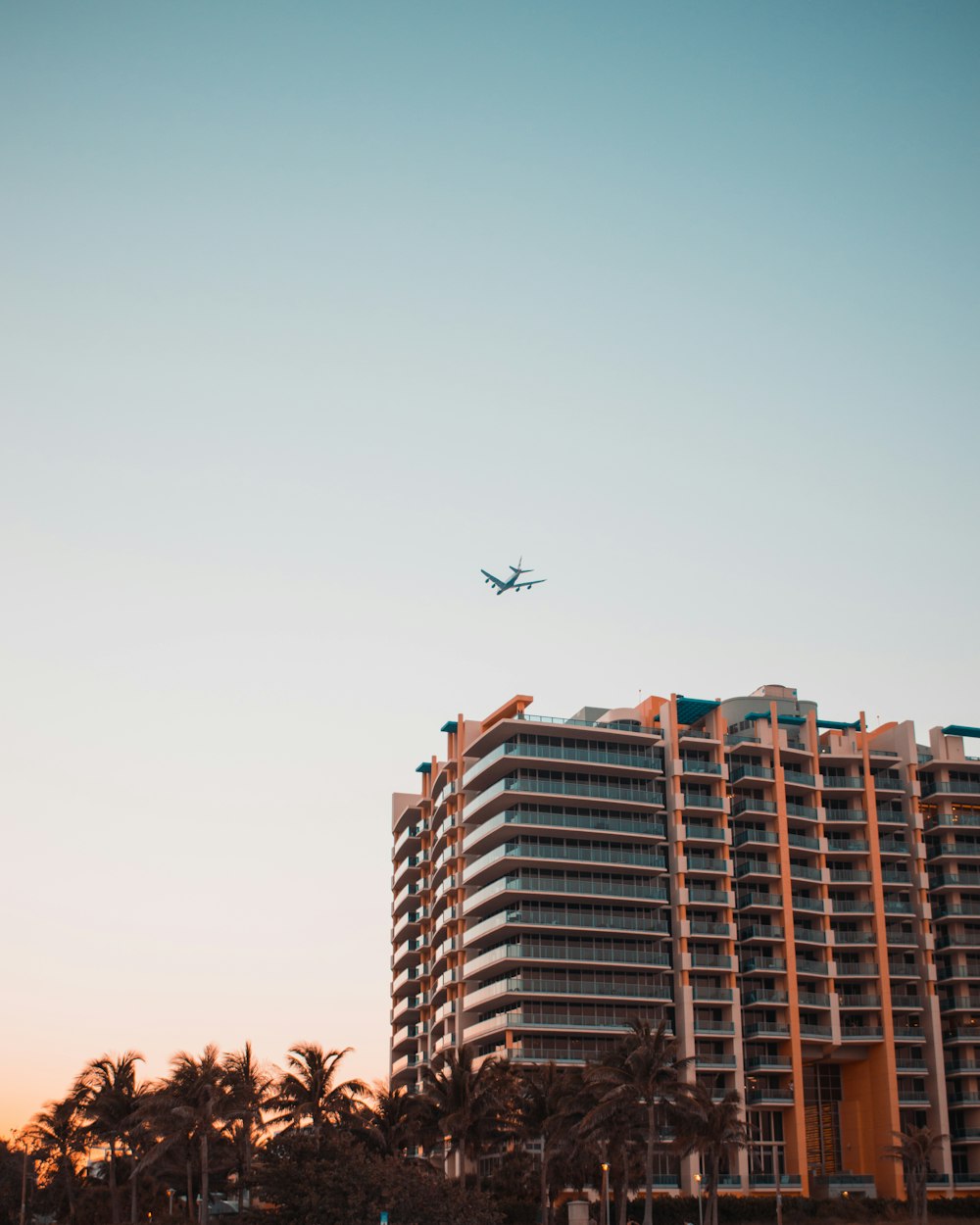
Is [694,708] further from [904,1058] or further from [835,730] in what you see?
[904,1058]

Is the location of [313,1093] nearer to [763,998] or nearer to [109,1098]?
[109,1098]

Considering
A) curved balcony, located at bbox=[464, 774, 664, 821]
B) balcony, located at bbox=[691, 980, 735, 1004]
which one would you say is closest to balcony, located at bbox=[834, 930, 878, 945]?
balcony, located at bbox=[691, 980, 735, 1004]

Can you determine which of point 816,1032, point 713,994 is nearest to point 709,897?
point 713,994

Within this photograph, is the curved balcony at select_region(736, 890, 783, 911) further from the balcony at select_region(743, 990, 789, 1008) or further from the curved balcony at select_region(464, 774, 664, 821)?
the curved balcony at select_region(464, 774, 664, 821)

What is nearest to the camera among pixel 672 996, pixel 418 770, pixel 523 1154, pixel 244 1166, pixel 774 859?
pixel 244 1166

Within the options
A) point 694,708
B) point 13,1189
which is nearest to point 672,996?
point 694,708

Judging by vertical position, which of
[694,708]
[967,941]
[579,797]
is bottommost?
[967,941]

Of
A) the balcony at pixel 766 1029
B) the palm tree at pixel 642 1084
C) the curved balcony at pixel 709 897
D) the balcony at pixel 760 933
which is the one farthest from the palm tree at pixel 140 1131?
the balcony at pixel 760 933
